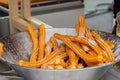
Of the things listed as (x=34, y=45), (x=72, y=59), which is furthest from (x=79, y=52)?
(x=34, y=45)

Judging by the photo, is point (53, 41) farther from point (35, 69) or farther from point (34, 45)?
point (35, 69)

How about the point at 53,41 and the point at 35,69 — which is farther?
the point at 53,41

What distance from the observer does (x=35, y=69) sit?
459 millimetres

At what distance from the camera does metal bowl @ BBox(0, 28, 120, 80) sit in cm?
46

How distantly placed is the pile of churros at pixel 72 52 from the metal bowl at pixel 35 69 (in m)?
0.02


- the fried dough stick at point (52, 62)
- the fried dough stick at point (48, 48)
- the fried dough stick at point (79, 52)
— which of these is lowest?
the fried dough stick at point (52, 62)

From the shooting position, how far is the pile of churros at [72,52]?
504mm

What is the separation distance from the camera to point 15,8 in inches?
45.7

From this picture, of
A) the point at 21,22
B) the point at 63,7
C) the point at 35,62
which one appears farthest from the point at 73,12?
the point at 35,62

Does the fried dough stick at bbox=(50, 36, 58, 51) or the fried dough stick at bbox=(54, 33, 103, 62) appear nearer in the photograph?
the fried dough stick at bbox=(54, 33, 103, 62)

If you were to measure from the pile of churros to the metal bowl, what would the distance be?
0.02 meters

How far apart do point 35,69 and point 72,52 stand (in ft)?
0.34

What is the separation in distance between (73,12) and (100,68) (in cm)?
116

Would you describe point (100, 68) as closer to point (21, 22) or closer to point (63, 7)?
point (21, 22)
